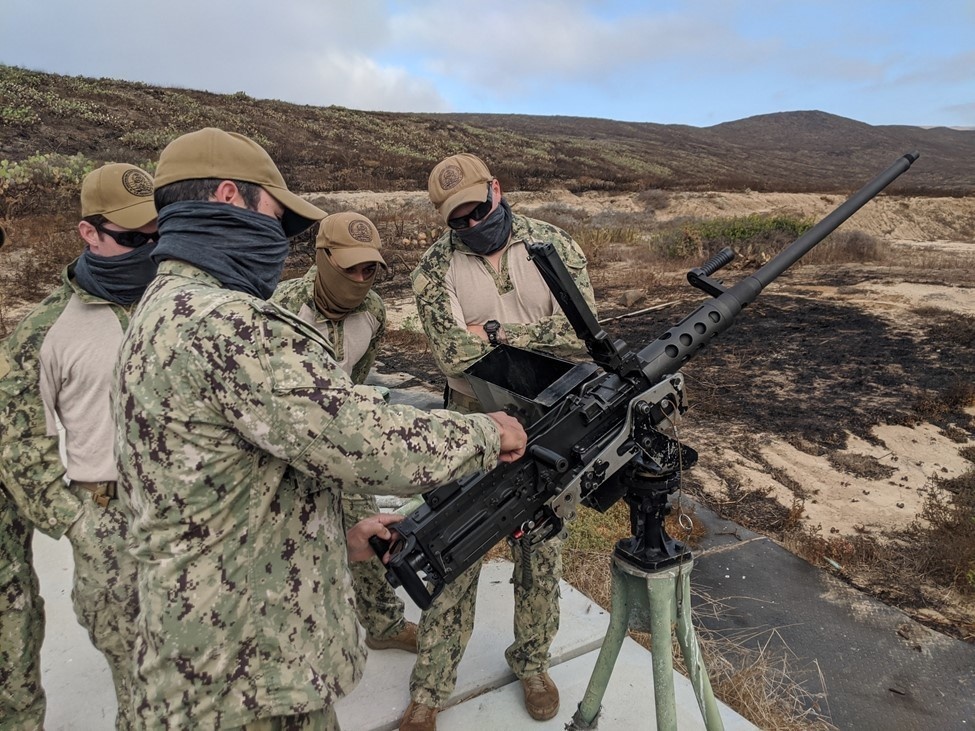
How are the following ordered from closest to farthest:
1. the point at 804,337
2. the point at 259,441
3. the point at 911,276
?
the point at 259,441, the point at 804,337, the point at 911,276

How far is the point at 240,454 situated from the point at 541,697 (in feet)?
6.00

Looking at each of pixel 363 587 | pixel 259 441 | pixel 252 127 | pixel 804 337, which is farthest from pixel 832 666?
pixel 252 127

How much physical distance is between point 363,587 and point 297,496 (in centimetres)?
163

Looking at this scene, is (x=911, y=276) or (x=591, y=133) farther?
(x=591, y=133)

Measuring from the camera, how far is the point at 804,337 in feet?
29.9

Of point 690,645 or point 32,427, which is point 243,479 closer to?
point 32,427

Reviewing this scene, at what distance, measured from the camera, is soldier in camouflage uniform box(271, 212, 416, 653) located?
2857 mm

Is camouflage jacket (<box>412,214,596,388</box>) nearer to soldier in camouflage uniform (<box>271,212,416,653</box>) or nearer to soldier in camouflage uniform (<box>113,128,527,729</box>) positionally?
soldier in camouflage uniform (<box>271,212,416,653</box>)

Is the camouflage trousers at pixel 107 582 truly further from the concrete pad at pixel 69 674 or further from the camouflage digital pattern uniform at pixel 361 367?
the camouflage digital pattern uniform at pixel 361 367

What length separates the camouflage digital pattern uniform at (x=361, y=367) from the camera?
9.82 feet

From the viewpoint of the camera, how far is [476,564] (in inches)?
97.0

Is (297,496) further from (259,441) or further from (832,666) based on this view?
(832,666)

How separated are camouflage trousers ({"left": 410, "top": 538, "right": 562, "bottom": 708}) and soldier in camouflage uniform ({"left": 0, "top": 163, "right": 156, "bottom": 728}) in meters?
1.03

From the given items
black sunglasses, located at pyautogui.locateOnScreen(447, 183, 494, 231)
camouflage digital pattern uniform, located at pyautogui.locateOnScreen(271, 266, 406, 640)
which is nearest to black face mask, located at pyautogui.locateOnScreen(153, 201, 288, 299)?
black sunglasses, located at pyautogui.locateOnScreen(447, 183, 494, 231)
